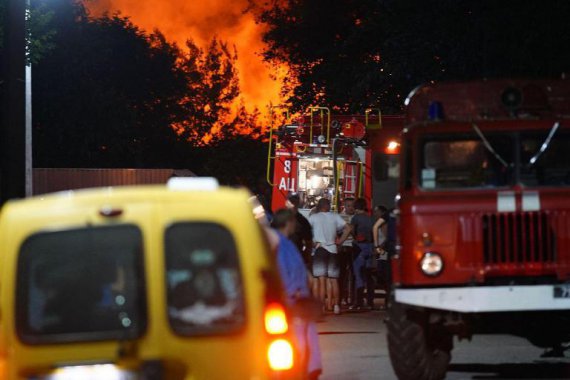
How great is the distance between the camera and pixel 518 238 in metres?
12.3

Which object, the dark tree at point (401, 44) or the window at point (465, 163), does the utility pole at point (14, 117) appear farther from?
the dark tree at point (401, 44)

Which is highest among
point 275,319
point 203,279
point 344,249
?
point 344,249

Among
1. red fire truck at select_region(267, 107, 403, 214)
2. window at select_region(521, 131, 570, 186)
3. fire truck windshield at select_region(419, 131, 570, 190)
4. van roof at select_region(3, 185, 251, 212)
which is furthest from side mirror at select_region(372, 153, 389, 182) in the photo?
red fire truck at select_region(267, 107, 403, 214)

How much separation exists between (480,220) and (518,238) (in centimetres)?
38

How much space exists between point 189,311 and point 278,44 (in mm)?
41694

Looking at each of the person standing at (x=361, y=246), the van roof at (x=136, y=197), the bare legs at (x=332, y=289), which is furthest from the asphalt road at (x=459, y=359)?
the van roof at (x=136, y=197)

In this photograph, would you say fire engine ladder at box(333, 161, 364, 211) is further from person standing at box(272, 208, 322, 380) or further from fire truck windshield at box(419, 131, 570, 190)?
person standing at box(272, 208, 322, 380)

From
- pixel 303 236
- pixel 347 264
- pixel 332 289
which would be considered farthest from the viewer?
pixel 347 264

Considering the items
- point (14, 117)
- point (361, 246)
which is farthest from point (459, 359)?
point (361, 246)

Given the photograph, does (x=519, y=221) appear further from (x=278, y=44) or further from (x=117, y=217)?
(x=278, y=44)

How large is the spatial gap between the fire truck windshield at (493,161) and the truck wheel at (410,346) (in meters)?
1.14

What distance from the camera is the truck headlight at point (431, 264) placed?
12211 millimetres

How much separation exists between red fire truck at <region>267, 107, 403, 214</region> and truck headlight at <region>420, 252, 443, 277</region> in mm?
11368

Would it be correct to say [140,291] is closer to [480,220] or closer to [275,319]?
[275,319]
